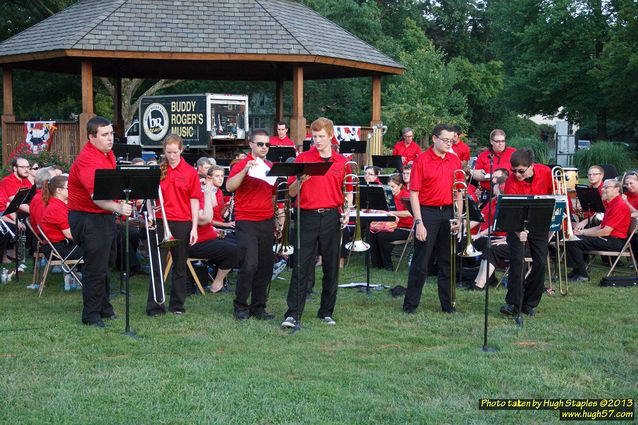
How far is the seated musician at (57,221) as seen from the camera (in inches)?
385

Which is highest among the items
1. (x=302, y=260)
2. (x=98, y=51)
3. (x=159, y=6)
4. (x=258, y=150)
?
(x=159, y=6)

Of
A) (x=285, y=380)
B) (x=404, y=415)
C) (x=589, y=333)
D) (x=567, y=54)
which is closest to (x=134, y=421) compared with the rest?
(x=285, y=380)

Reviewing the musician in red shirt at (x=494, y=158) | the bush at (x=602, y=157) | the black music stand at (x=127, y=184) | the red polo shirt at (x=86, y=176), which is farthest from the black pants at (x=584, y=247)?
the bush at (x=602, y=157)

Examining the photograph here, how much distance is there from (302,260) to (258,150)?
1233 mm

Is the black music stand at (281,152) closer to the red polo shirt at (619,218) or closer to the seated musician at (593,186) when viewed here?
the seated musician at (593,186)

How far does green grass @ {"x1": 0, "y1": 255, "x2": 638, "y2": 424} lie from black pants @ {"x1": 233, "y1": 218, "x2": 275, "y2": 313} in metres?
0.31

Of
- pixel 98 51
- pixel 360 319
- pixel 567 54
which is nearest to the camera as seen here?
pixel 360 319

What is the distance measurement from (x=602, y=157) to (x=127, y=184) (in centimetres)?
2673

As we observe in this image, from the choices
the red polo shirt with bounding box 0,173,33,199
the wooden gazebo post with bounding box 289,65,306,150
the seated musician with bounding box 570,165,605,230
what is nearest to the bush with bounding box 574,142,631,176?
the wooden gazebo post with bounding box 289,65,306,150

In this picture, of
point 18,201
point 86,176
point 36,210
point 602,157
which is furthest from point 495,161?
point 602,157

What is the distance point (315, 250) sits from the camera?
804cm

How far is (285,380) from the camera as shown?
6.12 m

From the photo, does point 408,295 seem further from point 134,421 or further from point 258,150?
point 134,421

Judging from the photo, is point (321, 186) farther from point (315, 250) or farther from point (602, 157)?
point (602, 157)
